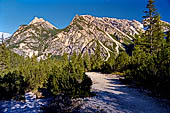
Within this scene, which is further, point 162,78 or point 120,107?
point 162,78

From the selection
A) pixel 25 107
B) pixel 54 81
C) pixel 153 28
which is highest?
pixel 153 28

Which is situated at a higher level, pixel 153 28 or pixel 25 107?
pixel 153 28

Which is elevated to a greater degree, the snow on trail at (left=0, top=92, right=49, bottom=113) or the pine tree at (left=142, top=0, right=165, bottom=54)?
the pine tree at (left=142, top=0, right=165, bottom=54)

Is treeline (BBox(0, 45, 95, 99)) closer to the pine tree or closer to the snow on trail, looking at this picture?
the snow on trail

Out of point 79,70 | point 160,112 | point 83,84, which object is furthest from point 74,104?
point 160,112

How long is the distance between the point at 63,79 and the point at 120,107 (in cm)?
467

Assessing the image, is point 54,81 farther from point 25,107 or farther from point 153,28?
point 153,28

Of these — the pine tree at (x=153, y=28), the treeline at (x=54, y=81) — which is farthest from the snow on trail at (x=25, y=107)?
the pine tree at (x=153, y=28)

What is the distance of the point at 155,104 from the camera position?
771 centimetres

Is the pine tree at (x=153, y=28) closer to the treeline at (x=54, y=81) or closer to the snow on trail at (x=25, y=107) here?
the treeline at (x=54, y=81)

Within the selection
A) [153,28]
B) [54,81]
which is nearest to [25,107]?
[54,81]

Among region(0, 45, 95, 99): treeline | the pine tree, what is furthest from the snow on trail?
the pine tree

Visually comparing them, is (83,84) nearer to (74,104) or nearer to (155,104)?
(74,104)

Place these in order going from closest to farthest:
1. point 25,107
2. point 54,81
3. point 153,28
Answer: point 25,107
point 54,81
point 153,28
